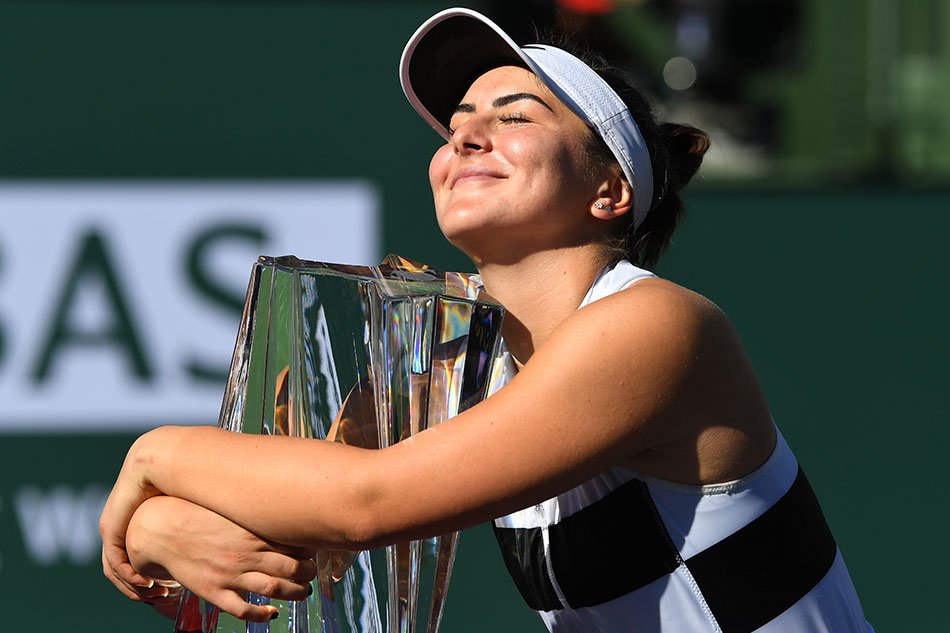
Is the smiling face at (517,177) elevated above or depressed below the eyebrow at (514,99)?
below

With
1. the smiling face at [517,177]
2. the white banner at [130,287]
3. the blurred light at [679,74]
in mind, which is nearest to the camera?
the smiling face at [517,177]

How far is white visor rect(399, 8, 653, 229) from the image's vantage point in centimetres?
165

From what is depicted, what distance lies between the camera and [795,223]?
12.7 feet

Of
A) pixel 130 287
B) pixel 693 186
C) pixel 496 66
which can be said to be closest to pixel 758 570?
pixel 496 66

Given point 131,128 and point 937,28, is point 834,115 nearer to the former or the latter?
point 937,28

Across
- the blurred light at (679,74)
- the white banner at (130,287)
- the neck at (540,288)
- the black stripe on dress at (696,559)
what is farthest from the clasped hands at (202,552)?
the blurred light at (679,74)

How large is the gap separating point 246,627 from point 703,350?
64cm

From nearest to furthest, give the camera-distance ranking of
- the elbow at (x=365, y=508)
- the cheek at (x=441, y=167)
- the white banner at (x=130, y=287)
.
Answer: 1. the elbow at (x=365, y=508)
2. the cheek at (x=441, y=167)
3. the white banner at (x=130, y=287)

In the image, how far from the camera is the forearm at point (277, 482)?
1.31 meters

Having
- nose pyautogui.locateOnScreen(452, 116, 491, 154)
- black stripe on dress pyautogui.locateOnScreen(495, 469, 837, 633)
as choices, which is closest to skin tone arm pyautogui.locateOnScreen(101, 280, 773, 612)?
black stripe on dress pyautogui.locateOnScreen(495, 469, 837, 633)

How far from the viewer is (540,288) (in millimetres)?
1659

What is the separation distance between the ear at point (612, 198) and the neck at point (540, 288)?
54 millimetres

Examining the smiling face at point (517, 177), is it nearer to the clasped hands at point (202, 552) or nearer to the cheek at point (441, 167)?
the cheek at point (441, 167)

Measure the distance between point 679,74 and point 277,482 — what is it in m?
3.21
